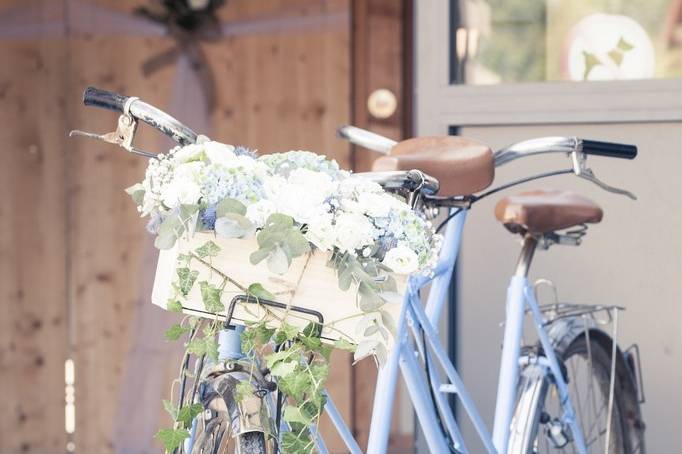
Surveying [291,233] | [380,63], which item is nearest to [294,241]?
[291,233]

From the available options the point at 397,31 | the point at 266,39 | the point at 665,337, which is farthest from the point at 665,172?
the point at 266,39

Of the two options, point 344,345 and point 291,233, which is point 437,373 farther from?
point 291,233

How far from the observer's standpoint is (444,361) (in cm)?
215

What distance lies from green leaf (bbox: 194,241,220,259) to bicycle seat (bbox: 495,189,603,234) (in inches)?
46.0

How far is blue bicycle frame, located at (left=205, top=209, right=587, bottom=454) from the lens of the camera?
1.99 metres

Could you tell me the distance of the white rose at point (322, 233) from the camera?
149cm

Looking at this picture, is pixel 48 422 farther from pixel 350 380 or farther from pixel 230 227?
pixel 230 227

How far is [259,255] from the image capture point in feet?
4.86

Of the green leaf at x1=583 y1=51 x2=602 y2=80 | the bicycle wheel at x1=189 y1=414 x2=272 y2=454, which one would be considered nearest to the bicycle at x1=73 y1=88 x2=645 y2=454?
the bicycle wheel at x1=189 y1=414 x2=272 y2=454

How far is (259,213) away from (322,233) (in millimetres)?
86

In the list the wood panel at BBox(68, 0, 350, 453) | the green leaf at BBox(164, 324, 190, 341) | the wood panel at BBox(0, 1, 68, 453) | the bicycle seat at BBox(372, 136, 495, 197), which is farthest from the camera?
the wood panel at BBox(0, 1, 68, 453)

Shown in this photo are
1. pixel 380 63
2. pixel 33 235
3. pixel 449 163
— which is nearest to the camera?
pixel 449 163

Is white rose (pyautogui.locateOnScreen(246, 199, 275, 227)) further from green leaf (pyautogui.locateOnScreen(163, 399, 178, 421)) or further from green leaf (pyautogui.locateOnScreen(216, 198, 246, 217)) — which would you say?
green leaf (pyautogui.locateOnScreen(163, 399, 178, 421))

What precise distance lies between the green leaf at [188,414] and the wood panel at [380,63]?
2.75 m
